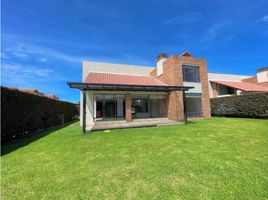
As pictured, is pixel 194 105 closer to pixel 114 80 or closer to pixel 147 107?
pixel 147 107

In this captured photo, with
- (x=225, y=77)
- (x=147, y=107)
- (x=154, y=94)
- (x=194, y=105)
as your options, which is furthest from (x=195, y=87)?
(x=225, y=77)

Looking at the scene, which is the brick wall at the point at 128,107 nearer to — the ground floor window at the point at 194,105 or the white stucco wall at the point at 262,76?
the ground floor window at the point at 194,105

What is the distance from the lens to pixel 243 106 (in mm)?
19312

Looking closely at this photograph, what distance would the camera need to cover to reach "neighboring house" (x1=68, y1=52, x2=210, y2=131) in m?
18.0

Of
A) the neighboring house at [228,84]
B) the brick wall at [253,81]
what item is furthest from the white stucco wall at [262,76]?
the brick wall at [253,81]

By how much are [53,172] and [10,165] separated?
2230 millimetres

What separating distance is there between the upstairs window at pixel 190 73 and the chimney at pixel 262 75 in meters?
19.1

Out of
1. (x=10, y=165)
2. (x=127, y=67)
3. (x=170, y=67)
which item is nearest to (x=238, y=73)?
(x=170, y=67)

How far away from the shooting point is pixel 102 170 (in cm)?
479

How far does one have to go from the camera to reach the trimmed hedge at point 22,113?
924 cm

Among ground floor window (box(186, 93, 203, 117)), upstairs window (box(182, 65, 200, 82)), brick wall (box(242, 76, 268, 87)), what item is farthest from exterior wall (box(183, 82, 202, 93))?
brick wall (box(242, 76, 268, 87))

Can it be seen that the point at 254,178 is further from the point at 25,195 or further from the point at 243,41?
the point at 243,41

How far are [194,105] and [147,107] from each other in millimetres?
7624

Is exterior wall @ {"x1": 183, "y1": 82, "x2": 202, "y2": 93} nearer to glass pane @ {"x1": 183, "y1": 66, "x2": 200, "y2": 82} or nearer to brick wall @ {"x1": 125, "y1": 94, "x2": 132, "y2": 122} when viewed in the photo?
glass pane @ {"x1": 183, "y1": 66, "x2": 200, "y2": 82}
